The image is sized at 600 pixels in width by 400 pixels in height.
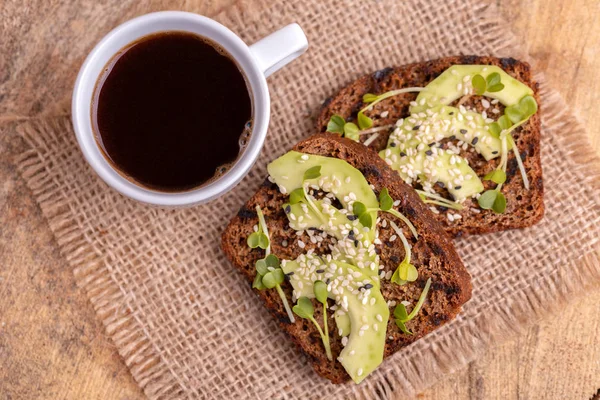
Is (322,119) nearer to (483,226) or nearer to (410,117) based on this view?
(410,117)

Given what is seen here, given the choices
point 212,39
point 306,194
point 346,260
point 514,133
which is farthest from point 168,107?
point 514,133

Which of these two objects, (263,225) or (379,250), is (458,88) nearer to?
(379,250)

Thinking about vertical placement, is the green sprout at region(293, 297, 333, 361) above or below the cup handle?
below

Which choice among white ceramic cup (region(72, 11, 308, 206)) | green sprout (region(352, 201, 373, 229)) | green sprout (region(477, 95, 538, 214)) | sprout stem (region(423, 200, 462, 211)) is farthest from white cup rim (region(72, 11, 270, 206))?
green sprout (region(477, 95, 538, 214))

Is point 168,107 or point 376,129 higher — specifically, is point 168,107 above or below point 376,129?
above

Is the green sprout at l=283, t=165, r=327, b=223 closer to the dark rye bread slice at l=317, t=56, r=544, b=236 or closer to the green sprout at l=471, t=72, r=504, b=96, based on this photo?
the dark rye bread slice at l=317, t=56, r=544, b=236
